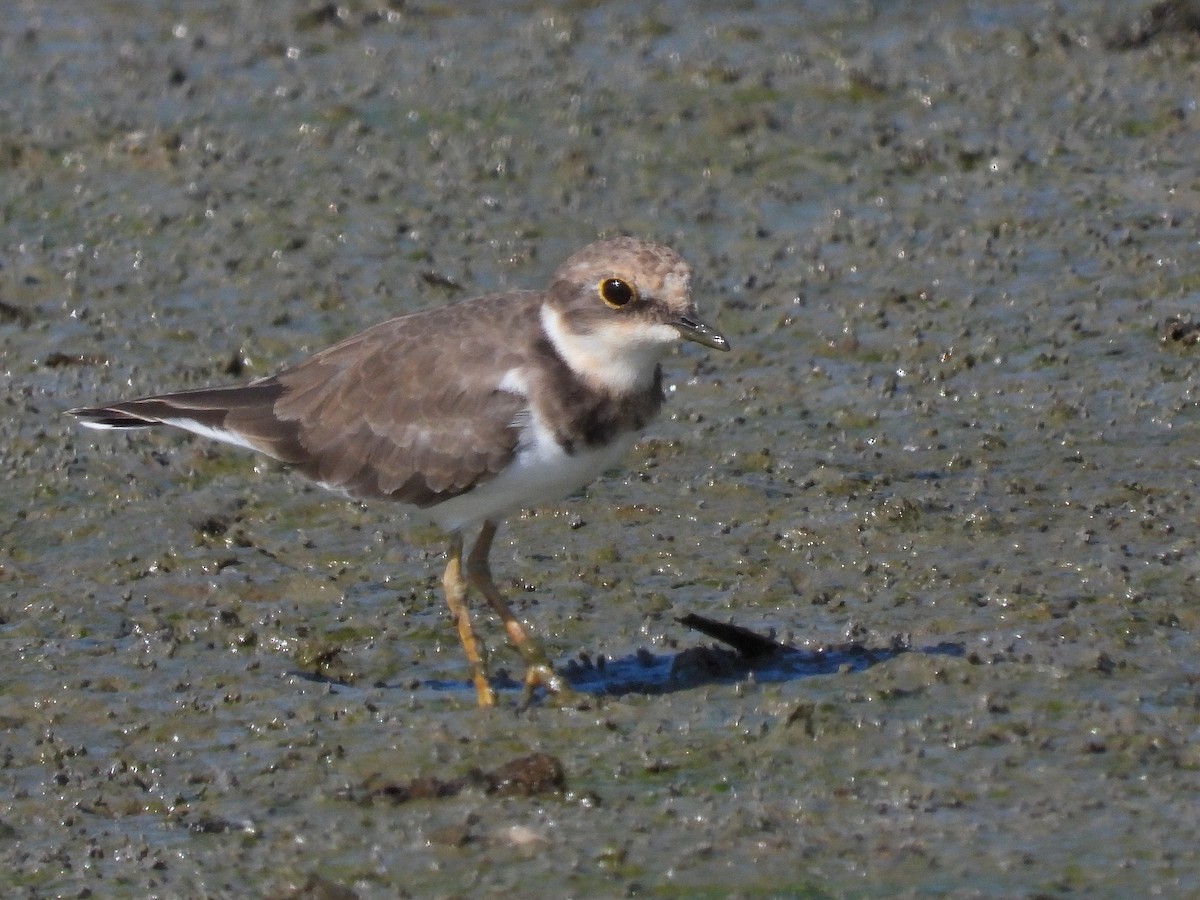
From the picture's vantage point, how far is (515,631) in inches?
301

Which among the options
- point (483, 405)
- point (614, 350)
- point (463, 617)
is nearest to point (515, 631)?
point (463, 617)

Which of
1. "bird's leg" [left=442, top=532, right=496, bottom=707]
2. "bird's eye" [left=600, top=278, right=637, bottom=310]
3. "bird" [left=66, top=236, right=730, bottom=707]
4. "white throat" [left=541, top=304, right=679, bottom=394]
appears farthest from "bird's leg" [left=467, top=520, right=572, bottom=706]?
"bird's eye" [left=600, top=278, right=637, bottom=310]

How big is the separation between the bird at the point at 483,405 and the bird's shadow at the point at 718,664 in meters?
0.21

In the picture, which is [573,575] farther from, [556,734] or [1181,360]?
[1181,360]

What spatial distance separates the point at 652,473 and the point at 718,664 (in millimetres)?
2005

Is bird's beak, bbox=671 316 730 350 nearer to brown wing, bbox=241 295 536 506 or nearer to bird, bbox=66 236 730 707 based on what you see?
bird, bbox=66 236 730 707

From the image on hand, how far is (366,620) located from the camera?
8.18 m

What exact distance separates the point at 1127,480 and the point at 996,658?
6.18ft

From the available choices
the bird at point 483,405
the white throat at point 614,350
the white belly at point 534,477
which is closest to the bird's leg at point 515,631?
the bird at point 483,405

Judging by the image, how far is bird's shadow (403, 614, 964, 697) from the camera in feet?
24.3

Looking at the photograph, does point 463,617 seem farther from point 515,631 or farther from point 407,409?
point 407,409

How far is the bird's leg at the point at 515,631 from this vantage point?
741cm

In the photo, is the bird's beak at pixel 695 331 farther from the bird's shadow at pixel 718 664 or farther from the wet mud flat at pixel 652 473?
the wet mud flat at pixel 652 473

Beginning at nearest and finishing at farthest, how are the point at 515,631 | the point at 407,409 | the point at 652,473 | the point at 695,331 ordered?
the point at 695,331 → the point at 515,631 → the point at 407,409 → the point at 652,473
